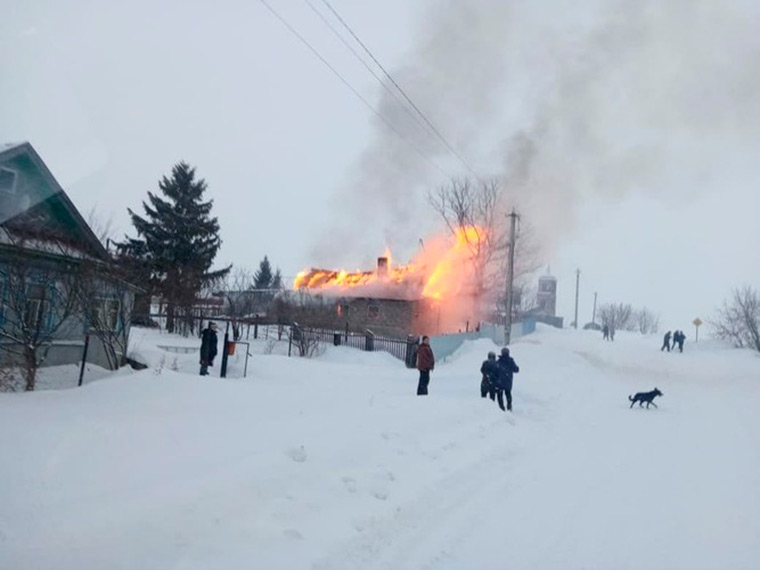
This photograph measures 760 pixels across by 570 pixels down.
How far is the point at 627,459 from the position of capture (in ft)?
28.8

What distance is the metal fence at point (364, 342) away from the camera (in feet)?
71.8

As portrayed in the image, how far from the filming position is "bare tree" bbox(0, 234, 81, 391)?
30.5 feet

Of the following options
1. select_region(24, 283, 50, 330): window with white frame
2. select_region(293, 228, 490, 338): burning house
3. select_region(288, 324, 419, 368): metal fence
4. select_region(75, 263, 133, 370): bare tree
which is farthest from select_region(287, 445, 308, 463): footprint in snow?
select_region(293, 228, 490, 338): burning house

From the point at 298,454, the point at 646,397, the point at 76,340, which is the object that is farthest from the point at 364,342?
the point at 298,454

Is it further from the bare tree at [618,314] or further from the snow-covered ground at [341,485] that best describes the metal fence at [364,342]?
the bare tree at [618,314]

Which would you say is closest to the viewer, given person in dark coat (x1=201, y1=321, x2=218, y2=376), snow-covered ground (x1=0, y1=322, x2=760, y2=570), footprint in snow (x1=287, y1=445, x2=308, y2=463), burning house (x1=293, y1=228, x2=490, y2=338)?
snow-covered ground (x1=0, y1=322, x2=760, y2=570)

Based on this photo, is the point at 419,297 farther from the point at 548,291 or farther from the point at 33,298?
the point at 548,291

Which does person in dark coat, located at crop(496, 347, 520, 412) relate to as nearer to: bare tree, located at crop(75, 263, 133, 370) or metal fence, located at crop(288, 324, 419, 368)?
bare tree, located at crop(75, 263, 133, 370)

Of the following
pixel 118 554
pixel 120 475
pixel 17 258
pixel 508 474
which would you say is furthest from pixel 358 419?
pixel 17 258

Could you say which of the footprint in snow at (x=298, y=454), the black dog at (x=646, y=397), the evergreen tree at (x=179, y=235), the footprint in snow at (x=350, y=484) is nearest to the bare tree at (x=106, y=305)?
the footprint in snow at (x=298, y=454)

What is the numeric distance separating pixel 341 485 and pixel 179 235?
28172 mm

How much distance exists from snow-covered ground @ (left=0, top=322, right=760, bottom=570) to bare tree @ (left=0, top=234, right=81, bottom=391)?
5.11ft

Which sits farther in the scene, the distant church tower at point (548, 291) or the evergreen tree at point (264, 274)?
the distant church tower at point (548, 291)

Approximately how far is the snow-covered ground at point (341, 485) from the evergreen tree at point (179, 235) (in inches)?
857
